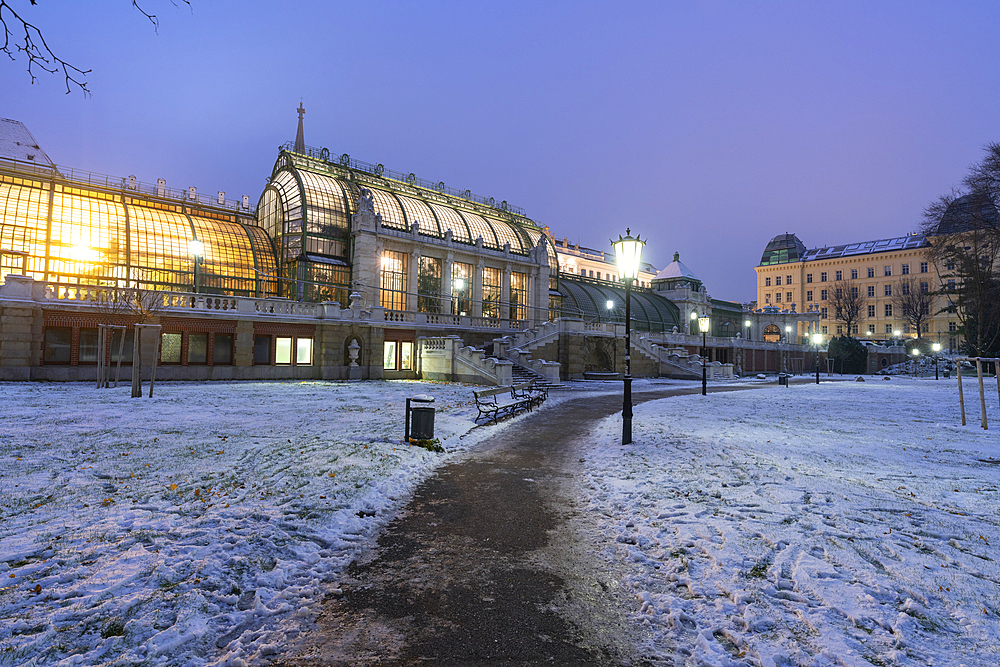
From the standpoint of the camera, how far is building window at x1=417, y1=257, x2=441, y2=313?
4028 cm

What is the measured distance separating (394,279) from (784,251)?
93426 mm

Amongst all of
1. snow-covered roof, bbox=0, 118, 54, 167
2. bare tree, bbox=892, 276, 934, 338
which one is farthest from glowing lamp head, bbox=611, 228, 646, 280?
bare tree, bbox=892, 276, 934, 338

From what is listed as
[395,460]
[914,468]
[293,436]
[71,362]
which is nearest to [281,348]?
[71,362]

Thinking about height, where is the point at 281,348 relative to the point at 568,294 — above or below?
below

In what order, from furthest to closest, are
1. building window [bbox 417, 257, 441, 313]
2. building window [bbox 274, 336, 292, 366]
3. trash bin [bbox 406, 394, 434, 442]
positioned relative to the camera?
building window [bbox 417, 257, 441, 313] < building window [bbox 274, 336, 292, 366] < trash bin [bbox 406, 394, 434, 442]

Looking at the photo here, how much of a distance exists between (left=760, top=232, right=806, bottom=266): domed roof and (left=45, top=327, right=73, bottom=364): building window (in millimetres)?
107899

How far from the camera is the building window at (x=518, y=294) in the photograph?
46.4 m

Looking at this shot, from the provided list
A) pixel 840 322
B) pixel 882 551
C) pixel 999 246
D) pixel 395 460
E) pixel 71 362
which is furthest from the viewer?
pixel 840 322

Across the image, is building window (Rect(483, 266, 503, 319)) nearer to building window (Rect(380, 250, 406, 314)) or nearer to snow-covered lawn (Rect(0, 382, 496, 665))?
building window (Rect(380, 250, 406, 314))

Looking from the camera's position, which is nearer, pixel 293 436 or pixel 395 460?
pixel 395 460

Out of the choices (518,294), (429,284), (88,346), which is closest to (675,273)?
(518,294)

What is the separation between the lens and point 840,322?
9188 centimetres

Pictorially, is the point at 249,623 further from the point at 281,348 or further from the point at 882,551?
the point at 281,348

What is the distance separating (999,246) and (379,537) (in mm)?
35421
